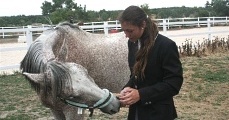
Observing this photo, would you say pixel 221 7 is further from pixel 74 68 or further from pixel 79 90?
pixel 79 90

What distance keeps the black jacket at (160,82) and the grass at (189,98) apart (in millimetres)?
3393

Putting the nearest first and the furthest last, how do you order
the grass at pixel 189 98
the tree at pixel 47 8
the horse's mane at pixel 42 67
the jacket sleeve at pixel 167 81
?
1. the jacket sleeve at pixel 167 81
2. the horse's mane at pixel 42 67
3. the grass at pixel 189 98
4. the tree at pixel 47 8

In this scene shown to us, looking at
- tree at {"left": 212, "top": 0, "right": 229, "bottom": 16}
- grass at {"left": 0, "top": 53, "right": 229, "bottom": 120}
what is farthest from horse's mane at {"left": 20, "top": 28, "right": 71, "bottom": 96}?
A: tree at {"left": 212, "top": 0, "right": 229, "bottom": 16}

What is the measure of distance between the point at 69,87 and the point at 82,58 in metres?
2.05

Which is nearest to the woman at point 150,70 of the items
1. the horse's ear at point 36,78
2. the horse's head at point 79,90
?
the horse's head at point 79,90

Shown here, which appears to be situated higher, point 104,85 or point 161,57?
point 161,57

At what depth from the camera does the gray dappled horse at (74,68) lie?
2592 mm

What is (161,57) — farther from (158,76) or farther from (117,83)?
(117,83)

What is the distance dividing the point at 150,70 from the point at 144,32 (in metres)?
0.29

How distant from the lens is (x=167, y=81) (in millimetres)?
2551

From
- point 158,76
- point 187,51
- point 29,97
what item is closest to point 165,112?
point 158,76

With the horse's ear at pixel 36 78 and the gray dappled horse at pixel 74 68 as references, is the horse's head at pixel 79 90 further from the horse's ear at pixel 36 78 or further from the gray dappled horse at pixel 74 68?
the horse's ear at pixel 36 78

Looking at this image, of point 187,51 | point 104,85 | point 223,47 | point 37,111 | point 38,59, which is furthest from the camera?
point 223,47

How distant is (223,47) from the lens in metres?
13.7
